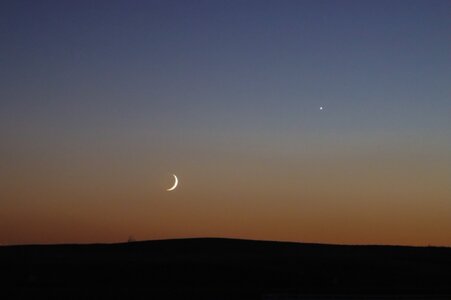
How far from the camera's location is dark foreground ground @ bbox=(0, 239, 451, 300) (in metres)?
36.4

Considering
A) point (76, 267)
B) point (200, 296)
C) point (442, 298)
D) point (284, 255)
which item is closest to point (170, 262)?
point (76, 267)

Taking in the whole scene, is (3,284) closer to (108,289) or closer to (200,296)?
(108,289)

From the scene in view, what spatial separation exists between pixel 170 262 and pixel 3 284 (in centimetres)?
1534

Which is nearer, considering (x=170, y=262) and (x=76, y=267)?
(x=76, y=267)

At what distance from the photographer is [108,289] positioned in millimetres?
37531

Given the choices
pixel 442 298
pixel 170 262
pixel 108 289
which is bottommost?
pixel 442 298

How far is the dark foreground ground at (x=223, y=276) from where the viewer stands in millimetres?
36438

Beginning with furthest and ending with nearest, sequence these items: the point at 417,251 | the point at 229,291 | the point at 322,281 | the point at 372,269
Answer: the point at 417,251
the point at 372,269
the point at 322,281
the point at 229,291

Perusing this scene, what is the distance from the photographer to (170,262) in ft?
171

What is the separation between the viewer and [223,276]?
144ft

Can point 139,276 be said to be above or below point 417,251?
below

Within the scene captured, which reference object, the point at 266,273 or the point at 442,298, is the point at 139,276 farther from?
the point at 442,298

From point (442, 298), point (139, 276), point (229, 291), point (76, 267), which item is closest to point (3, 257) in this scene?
point (76, 267)

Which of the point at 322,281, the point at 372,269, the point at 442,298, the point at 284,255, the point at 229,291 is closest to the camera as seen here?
the point at 442,298
